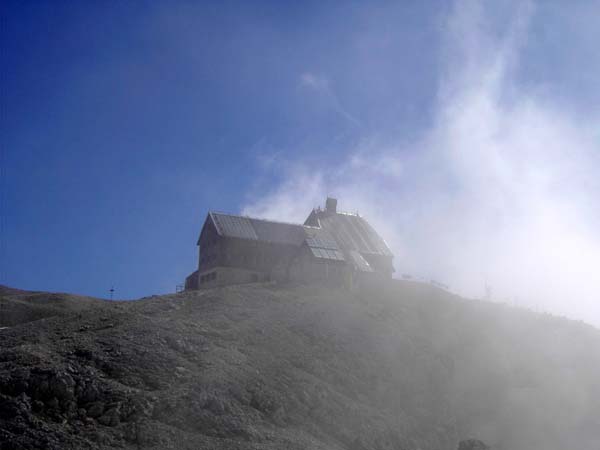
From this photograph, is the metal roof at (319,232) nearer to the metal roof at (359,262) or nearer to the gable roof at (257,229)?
the gable roof at (257,229)

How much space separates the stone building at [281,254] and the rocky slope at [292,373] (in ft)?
13.6

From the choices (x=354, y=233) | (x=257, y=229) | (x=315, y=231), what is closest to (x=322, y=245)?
(x=315, y=231)

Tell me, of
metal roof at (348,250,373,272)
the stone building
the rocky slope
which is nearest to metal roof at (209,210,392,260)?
the stone building

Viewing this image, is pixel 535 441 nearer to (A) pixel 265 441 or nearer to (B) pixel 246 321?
(B) pixel 246 321

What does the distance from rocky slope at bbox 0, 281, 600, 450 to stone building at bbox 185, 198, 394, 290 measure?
4140mm

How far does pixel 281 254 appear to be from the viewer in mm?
57094

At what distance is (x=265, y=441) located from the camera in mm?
24375

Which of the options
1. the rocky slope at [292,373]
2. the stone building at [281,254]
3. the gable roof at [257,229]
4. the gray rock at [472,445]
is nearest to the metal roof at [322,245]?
the stone building at [281,254]

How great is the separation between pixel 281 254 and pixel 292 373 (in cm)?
2655

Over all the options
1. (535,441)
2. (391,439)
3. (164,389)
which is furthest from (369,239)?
(164,389)

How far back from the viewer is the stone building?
53469mm

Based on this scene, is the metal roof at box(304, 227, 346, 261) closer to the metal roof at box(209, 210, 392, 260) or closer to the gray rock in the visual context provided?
the metal roof at box(209, 210, 392, 260)

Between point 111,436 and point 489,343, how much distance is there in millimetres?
33268

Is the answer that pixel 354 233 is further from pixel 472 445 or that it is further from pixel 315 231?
pixel 472 445
